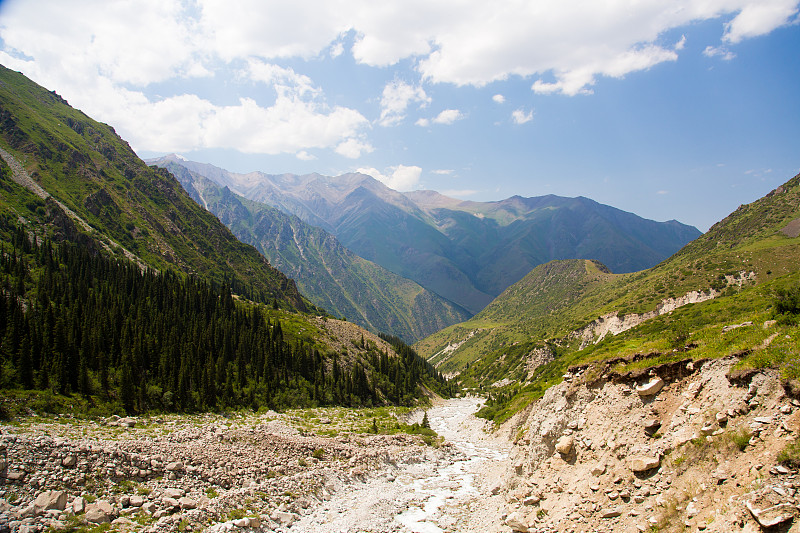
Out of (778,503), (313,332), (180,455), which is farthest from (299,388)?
(778,503)

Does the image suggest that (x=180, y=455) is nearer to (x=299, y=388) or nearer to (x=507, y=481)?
(x=507, y=481)

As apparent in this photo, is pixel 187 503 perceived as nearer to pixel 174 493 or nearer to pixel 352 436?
pixel 174 493

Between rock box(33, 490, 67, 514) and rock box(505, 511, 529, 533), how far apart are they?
2486cm

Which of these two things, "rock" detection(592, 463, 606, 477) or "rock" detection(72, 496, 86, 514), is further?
"rock" detection(72, 496, 86, 514)

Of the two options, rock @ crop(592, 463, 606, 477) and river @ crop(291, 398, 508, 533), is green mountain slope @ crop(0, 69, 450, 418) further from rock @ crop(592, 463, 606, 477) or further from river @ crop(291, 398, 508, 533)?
rock @ crop(592, 463, 606, 477)

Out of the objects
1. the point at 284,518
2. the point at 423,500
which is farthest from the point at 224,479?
the point at 423,500

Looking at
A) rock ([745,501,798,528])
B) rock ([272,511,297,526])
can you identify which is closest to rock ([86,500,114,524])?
rock ([272,511,297,526])

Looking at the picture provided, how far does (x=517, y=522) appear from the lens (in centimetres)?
2156

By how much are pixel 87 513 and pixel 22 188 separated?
9037 inches

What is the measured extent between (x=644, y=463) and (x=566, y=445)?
22.4ft

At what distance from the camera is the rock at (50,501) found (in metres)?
20.8

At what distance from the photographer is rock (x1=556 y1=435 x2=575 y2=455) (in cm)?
2440

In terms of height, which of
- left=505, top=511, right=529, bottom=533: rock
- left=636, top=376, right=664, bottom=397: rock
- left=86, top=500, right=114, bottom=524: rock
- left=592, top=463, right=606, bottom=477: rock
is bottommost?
left=505, top=511, right=529, bottom=533: rock

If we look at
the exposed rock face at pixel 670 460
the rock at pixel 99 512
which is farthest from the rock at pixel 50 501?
the exposed rock face at pixel 670 460
